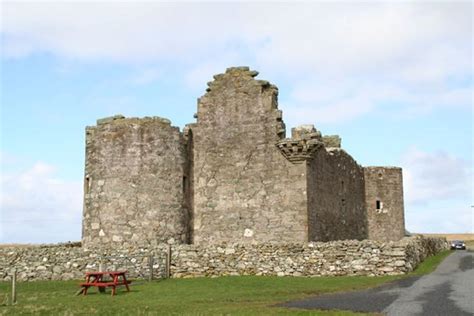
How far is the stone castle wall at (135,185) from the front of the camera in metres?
26.4

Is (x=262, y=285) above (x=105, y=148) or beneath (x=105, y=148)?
beneath

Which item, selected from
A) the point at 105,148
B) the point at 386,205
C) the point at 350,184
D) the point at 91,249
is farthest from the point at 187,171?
the point at 386,205

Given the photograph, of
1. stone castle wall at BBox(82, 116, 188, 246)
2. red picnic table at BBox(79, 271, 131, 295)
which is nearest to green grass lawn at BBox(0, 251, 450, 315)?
red picnic table at BBox(79, 271, 131, 295)

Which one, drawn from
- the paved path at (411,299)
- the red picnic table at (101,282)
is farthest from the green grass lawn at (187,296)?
the paved path at (411,299)

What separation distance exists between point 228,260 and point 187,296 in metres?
5.84

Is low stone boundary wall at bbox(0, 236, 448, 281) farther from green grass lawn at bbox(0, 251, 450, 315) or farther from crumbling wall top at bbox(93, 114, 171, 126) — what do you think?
crumbling wall top at bbox(93, 114, 171, 126)

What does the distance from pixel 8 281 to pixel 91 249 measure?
3.63 metres

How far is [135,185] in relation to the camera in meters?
26.5

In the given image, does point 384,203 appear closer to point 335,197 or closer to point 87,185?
point 335,197

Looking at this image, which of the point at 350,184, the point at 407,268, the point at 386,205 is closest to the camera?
the point at 407,268

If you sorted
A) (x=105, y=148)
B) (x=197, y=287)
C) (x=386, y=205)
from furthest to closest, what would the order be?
(x=386, y=205), (x=105, y=148), (x=197, y=287)

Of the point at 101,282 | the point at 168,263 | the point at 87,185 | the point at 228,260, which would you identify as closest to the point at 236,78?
the point at 87,185

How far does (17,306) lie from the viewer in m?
16.9

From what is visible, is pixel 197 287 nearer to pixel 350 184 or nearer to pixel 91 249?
pixel 91 249
